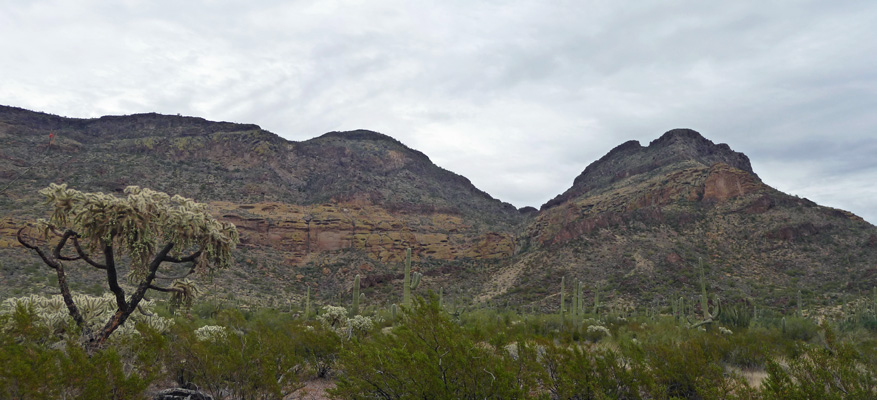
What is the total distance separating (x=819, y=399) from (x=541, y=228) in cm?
6909

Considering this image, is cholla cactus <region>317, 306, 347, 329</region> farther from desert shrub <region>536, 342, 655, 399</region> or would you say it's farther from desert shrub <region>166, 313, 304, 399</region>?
desert shrub <region>536, 342, 655, 399</region>

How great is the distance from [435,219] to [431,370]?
7052 cm

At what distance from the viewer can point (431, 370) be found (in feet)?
15.2

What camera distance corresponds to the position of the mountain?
35.6m

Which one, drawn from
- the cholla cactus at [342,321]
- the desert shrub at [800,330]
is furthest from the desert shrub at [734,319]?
the cholla cactus at [342,321]

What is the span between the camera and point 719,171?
5262cm

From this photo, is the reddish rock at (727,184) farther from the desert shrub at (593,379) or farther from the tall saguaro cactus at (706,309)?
the desert shrub at (593,379)

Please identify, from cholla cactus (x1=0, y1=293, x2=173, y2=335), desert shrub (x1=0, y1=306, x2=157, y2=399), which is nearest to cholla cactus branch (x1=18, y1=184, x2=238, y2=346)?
cholla cactus (x1=0, y1=293, x2=173, y2=335)

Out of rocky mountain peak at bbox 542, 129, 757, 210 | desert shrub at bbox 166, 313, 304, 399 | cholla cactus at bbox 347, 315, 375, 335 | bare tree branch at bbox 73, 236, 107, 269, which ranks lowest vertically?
cholla cactus at bbox 347, 315, 375, 335

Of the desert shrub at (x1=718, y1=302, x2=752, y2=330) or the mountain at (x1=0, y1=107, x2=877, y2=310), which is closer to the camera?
the desert shrub at (x1=718, y1=302, x2=752, y2=330)

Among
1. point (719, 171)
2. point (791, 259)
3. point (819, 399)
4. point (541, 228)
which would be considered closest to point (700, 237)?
point (791, 259)

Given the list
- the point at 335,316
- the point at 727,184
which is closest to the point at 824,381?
the point at 335,316

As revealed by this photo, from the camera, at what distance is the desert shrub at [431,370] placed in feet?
14.9

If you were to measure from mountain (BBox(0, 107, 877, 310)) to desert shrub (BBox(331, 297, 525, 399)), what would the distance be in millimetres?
25015
